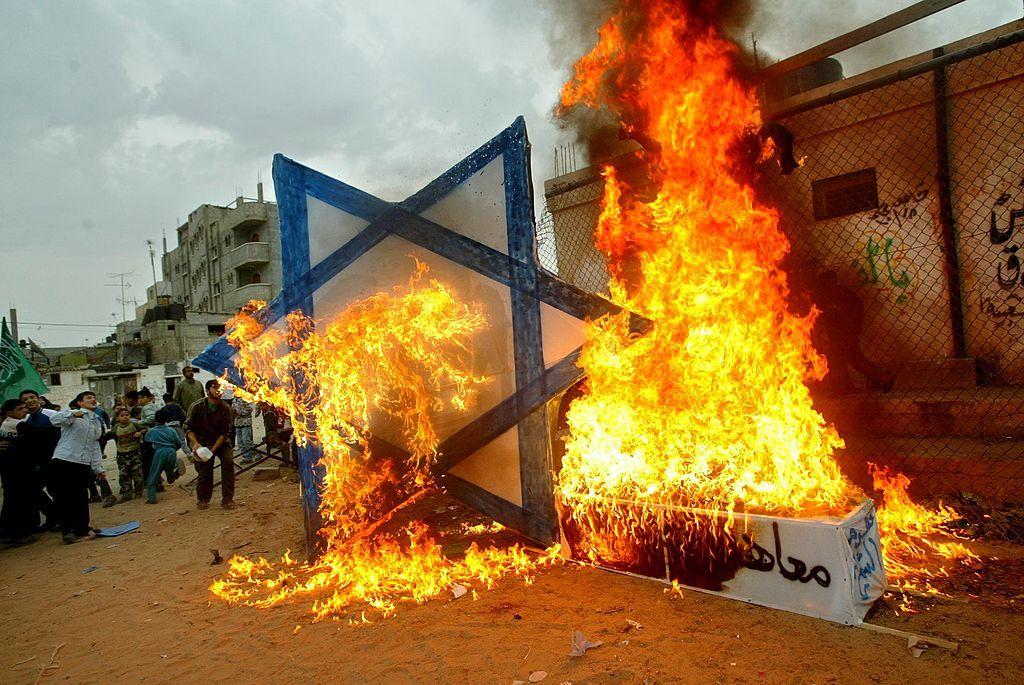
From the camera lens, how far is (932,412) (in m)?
6.27

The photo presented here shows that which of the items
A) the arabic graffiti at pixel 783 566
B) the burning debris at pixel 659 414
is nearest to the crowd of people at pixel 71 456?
the burning debris at pixel 659 414

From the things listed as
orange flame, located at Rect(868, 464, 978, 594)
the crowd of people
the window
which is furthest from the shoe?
the window

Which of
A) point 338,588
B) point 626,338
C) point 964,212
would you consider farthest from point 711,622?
point 964,212

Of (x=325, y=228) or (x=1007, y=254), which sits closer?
(x=325, y=228)

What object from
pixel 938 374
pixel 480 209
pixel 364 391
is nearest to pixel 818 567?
pixel 480 209

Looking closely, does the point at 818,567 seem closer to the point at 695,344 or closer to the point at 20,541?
the point at 695,344

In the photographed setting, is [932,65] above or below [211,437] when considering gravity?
above

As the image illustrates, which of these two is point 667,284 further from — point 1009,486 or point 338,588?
point 338,588

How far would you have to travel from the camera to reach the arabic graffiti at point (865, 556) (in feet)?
12.7

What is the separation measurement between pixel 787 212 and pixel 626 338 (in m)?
4.71

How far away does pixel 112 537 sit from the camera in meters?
8.16

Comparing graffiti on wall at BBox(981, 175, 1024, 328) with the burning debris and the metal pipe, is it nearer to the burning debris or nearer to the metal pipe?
the metal pipe

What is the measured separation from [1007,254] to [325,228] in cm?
828

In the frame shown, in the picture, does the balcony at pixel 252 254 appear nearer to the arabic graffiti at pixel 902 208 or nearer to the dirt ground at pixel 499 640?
the dirt ground at pixel 499 640
